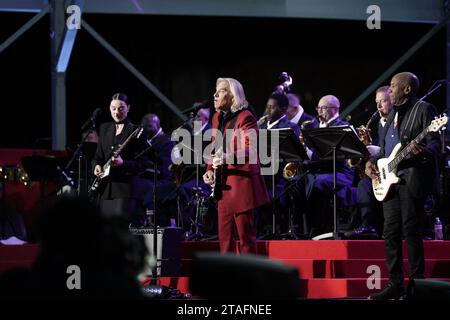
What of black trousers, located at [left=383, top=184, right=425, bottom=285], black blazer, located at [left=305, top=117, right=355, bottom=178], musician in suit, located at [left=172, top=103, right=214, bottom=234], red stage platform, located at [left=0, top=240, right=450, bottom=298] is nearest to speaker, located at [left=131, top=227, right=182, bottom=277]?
red stage platform, located at [left=0, top=240, right=450, bottom=298]

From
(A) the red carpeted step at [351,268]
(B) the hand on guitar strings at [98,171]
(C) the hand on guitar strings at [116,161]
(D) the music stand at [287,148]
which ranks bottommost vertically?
(A) the red carpeted step at [351,268]

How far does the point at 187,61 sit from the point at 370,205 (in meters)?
5.72

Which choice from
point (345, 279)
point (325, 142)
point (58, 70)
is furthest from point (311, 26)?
point (345, 279)

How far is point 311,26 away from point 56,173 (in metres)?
6.23

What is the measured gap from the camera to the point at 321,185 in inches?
398

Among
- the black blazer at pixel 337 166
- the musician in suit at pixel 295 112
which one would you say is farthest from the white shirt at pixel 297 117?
the black blazer at pixel 337 166

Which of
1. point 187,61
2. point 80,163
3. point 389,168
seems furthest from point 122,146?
point 187,61

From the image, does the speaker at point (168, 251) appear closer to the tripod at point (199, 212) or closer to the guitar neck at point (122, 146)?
the guitar neck at point (122, 146)

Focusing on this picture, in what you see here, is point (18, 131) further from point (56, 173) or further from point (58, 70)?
point (56, 173)

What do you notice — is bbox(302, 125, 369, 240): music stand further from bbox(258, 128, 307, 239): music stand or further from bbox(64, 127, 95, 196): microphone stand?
bbox(64, 127, 95, 196): microphone stand

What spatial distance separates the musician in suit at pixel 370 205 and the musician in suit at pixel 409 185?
2308mm

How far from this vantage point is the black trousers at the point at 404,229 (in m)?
7.20

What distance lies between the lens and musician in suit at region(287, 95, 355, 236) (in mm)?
10148

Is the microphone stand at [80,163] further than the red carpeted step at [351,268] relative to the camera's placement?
Yes
